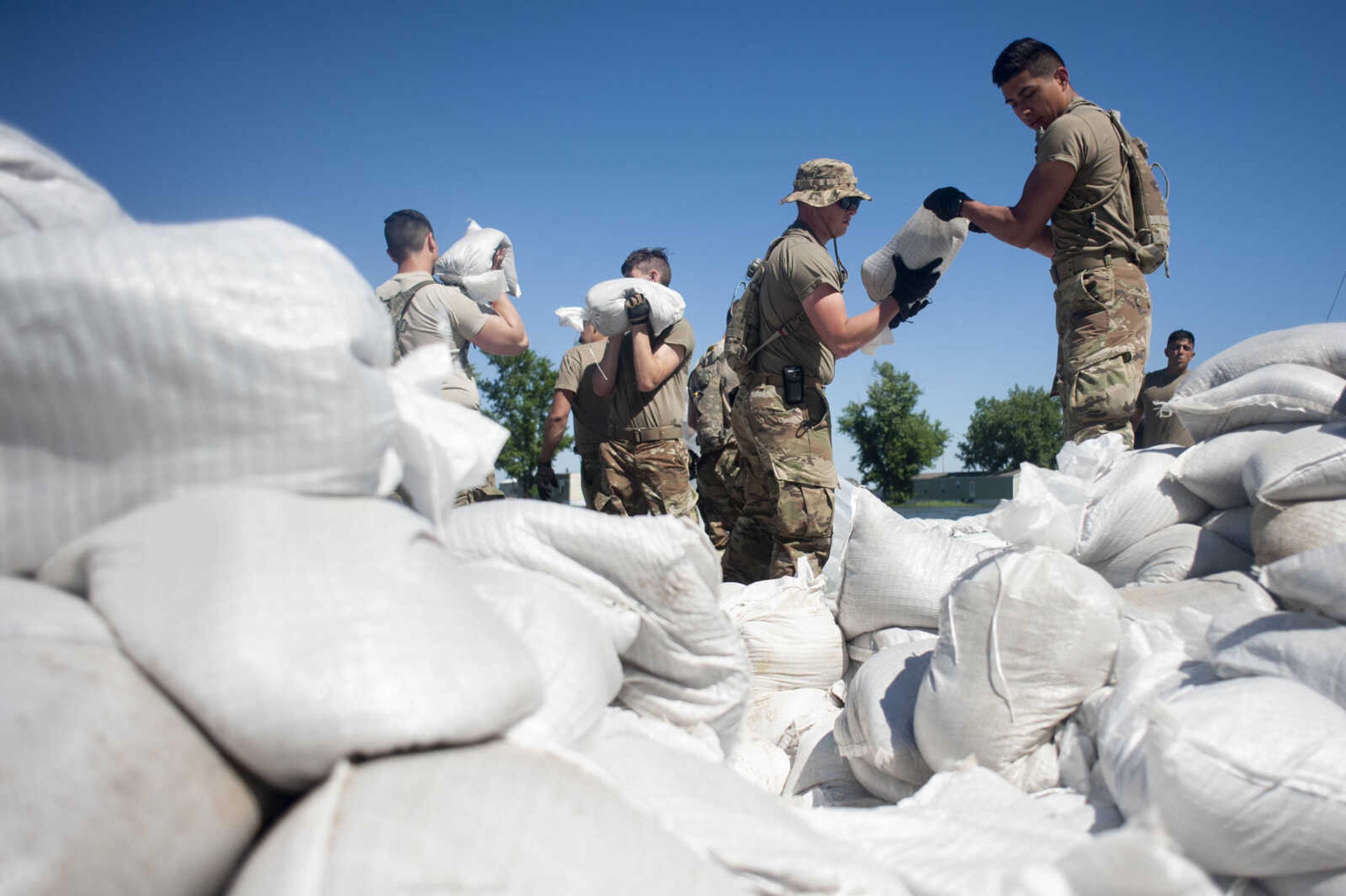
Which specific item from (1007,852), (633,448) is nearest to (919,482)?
(633,448)

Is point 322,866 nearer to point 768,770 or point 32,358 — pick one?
point 32,358

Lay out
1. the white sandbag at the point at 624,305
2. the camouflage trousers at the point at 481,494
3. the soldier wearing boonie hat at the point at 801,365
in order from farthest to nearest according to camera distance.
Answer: the white sandbag at the point at 624,305, the camouflage trousers at the point at 481,494, the soldier wearing boonie hat at the point at 801,365

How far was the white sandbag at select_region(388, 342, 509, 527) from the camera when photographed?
3.28ft

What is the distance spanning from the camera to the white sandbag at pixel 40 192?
881 mm

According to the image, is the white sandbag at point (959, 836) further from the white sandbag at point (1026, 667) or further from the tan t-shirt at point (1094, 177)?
the tan t-shirt at point (1094, 177)

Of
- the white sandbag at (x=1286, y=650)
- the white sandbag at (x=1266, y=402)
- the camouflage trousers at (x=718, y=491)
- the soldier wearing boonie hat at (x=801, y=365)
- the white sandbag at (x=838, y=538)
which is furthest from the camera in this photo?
the camouflage trousers at (x=718, y=491)

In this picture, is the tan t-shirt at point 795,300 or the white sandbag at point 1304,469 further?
the tan t-shirt at point 795,300

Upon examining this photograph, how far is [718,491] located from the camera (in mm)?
4930

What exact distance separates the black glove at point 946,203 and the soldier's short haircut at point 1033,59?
535mm

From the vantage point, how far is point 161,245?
2.52 ft

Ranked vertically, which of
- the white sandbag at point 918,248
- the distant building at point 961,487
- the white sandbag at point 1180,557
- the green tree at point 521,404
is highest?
A: the white sandbag at point 918,248

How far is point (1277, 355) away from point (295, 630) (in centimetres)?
213

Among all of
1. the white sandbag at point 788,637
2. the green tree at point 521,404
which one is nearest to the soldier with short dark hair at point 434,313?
the white sandbag at point 788,637

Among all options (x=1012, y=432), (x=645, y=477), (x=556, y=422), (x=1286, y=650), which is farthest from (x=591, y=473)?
(x=1012, y=432)
